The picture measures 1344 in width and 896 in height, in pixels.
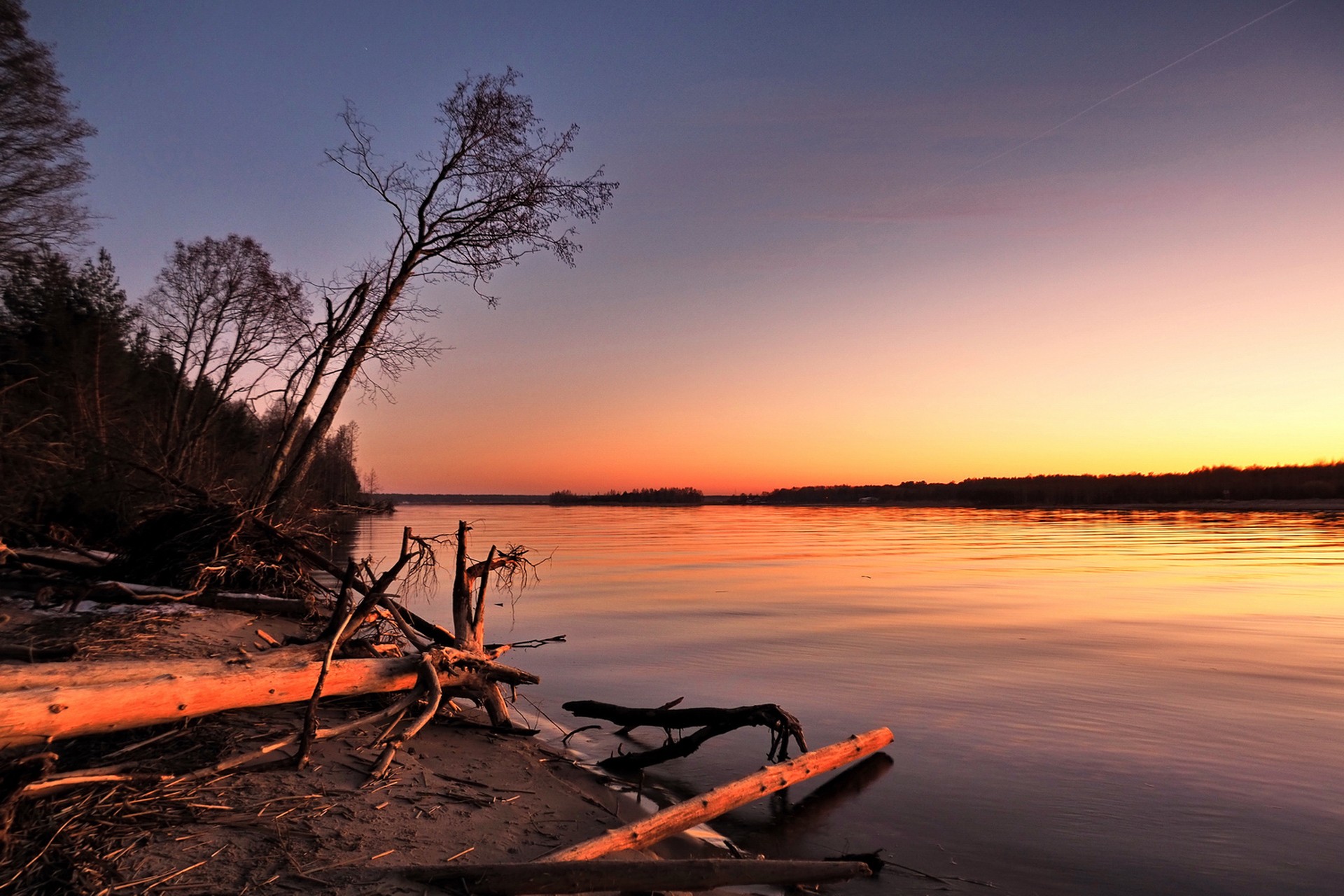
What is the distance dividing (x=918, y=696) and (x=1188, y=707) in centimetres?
296

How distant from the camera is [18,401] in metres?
18.2

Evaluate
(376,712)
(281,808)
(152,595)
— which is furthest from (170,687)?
(152,595)

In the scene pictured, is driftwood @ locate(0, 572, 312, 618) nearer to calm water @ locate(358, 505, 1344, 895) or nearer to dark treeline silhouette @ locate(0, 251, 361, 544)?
dark treeline silhouette @ locate(0, 251, 361, 544)

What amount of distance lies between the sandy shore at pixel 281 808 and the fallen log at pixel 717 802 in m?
0.57

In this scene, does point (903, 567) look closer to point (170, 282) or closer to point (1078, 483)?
point (170, 282)

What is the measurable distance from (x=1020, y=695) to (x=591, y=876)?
7375mm

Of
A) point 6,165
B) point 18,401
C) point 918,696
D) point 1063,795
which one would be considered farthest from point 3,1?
point 1063,795

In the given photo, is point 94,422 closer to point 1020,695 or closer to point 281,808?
point 281,808

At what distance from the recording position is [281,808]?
4.45m

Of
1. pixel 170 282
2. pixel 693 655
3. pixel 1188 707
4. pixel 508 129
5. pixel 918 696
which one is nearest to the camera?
pixel 1188 707

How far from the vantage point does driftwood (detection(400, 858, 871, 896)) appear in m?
3.65

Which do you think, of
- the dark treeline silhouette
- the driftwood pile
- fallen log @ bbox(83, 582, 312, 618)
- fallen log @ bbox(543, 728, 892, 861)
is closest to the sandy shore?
the driftwood pile

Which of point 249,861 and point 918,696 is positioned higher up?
point 249,861

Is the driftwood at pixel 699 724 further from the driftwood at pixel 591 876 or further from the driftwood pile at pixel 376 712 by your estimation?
the driftwood at pixel 591 876
